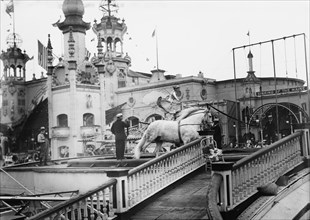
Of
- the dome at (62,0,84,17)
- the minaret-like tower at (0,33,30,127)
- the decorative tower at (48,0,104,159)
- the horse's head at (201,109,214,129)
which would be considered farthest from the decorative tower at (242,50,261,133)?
the dome at (62,0,84,17)

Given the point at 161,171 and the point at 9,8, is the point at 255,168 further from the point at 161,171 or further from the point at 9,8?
the point at 9,8

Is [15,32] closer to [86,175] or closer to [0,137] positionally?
[86,175]

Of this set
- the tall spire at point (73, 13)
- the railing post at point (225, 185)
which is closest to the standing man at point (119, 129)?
the railing post at point (225, 185)

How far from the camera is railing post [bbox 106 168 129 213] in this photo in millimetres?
5227

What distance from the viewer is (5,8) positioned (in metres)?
7.69

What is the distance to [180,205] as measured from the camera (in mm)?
5371

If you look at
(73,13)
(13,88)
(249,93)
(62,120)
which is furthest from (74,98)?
(249,93)

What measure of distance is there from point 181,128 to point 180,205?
2396 millimetres

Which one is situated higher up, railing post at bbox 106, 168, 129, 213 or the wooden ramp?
railing post at bbox 106, 168, 129, 213

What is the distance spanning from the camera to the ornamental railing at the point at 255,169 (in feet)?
15.5

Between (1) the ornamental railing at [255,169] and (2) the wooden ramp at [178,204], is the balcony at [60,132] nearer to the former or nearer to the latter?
(2) the wooden ramp at [178,204]

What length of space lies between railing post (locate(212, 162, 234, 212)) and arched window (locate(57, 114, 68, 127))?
13.9 metres

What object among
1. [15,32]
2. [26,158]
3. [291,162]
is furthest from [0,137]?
[291,162]

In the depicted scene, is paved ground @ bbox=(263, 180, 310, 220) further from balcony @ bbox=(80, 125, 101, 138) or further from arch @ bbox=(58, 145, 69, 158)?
balcony @ bbox=(80, 125, 101, 138)
